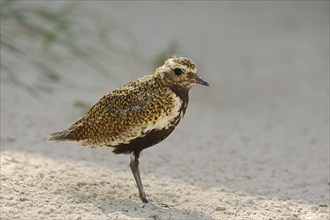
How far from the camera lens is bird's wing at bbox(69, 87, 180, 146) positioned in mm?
4641

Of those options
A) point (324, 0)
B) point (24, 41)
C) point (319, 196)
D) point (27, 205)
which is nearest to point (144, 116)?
point (27, 205)

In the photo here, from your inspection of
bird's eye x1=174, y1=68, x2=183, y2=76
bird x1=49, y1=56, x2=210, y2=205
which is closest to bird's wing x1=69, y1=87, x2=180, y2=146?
bird x1=49, y1=56, x2=210, y2=205

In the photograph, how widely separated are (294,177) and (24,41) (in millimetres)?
4115

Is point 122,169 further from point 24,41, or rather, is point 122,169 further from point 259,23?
point 259,23

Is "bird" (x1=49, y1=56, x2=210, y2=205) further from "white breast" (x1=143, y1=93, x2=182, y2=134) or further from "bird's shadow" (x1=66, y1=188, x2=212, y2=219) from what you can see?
"bird's shadow" (x1=66, y1=188, x2=212, y2=219)

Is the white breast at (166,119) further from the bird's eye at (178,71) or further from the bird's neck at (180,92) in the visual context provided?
the bird's eye at (178,71)

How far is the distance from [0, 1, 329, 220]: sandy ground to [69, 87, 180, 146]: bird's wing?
445 millimetres

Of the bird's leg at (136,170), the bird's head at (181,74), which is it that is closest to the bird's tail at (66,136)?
the bird's leg at (136,170)

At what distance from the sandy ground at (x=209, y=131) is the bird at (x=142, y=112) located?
1.36 feet

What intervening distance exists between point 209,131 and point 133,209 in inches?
106

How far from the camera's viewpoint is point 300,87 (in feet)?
29.2

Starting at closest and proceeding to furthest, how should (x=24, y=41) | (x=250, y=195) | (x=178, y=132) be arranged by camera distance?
(x=250, y=195)
(x=178, y=132)
(x=24, y=41)

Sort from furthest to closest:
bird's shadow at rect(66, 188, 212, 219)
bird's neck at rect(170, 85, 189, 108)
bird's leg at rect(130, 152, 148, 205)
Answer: bird's leg at rect(130, 152, 148, 205) → bird's neck at rect(170, 85, 189, 108) → bird's shadow at rect(66, 188, 212, 219)

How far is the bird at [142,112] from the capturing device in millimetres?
4652
